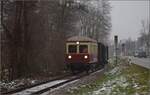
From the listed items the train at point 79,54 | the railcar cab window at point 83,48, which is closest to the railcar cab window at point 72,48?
the train at point 79,54

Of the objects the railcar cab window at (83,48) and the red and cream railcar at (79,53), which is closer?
the red and cream railcar at (79,53)

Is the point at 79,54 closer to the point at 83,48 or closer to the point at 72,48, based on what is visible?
the point at 83,48

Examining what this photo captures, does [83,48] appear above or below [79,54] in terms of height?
above

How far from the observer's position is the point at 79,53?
122 feet

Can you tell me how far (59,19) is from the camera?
50.1 meters

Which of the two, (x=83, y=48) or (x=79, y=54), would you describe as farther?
(x=83, y=48)

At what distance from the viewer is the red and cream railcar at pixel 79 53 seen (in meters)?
36.9

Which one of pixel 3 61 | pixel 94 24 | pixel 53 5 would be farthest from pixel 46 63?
pixel 94 24

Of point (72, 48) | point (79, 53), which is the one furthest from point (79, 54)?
point (72, 48)

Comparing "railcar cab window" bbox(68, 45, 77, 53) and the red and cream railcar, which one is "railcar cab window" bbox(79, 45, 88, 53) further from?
"railcar cab window" bbox(68, 45, 77, 53)

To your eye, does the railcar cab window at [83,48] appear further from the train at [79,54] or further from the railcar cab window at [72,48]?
the railcar cab window at [72,48]

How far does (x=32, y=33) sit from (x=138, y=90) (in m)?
21.8

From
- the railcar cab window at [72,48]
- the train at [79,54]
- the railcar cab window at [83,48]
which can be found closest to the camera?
the train at [79,54]

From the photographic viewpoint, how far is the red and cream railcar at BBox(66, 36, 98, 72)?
36875 mm
